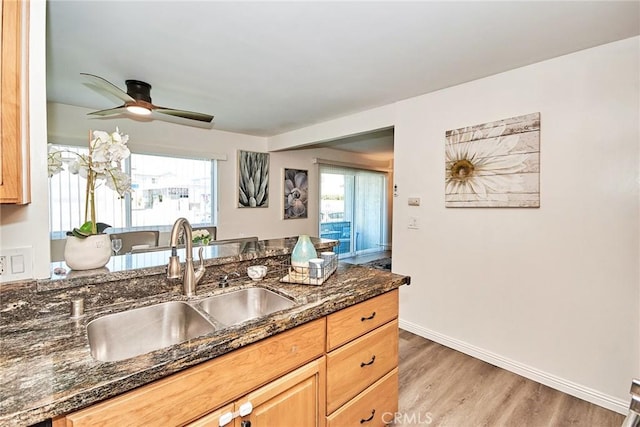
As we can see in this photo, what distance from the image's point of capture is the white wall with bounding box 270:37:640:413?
189 cm

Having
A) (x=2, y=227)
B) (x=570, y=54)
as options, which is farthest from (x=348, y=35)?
(x=2, y=227)

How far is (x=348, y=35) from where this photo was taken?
1877mm

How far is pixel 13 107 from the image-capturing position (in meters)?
0.97

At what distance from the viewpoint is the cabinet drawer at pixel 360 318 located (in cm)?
135

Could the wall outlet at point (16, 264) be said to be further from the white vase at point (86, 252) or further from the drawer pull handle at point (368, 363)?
the drawer pull handle at point (368, 363)

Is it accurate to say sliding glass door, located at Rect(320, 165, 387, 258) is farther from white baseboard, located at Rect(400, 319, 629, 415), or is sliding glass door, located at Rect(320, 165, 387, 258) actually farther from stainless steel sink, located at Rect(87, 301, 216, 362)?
stainless steel sink, located at Rect(87, 301, 216, 362)

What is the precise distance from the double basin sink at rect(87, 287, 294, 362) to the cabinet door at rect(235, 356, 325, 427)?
27 centimetres

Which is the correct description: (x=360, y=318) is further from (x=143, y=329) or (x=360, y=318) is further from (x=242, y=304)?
(x=143, y=329)

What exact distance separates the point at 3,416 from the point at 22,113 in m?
0.94

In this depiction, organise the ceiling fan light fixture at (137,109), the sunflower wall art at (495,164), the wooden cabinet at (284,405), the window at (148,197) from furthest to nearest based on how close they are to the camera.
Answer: the window at (148,197) → the ceiling fan light fixture at (137,109) → the sunflower wall art at (495,164) → the wooden cabinet at (284,405)

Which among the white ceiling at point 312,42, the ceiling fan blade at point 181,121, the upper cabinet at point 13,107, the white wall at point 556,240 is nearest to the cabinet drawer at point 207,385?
the upper cabinet at point 13,107

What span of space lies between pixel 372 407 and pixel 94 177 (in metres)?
1.76

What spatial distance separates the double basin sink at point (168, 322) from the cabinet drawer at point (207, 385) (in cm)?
16

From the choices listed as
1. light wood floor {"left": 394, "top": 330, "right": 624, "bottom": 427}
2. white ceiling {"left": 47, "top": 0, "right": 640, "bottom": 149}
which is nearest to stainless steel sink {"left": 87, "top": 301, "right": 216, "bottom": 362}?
light wood floor {"left": 394, "top": 330, "right": 624, "bottom": 427}
